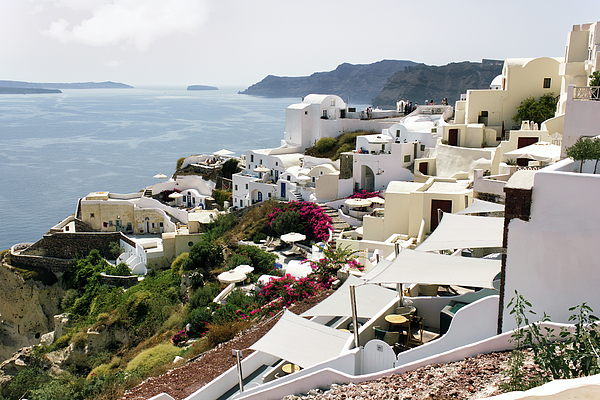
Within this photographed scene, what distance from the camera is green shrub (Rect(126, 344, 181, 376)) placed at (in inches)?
594

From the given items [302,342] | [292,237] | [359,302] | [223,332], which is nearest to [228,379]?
[302,342]

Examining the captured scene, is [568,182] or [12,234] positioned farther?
[12,234]

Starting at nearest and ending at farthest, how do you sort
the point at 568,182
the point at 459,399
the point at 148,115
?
the point at 459,399 → the point at 568,182 → the point at 148,115

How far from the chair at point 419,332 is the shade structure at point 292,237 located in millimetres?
14466

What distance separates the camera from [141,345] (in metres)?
21.2

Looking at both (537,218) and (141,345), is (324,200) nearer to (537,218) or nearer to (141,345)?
(141,345)

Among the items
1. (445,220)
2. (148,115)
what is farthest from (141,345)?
(148,115)

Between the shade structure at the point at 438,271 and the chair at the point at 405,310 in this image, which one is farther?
the chair at the point at 405,310

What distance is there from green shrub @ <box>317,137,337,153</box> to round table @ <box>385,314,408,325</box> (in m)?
30.8

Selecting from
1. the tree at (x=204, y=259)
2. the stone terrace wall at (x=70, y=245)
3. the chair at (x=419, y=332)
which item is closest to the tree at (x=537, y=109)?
the tree at (x=204, y=259)

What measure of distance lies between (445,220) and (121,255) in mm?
27183

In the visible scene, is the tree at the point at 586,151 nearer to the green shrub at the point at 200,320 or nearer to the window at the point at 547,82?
the green shrub at the point at 200,320

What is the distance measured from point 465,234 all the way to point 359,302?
270 cm

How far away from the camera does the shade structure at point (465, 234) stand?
33.5 feet
